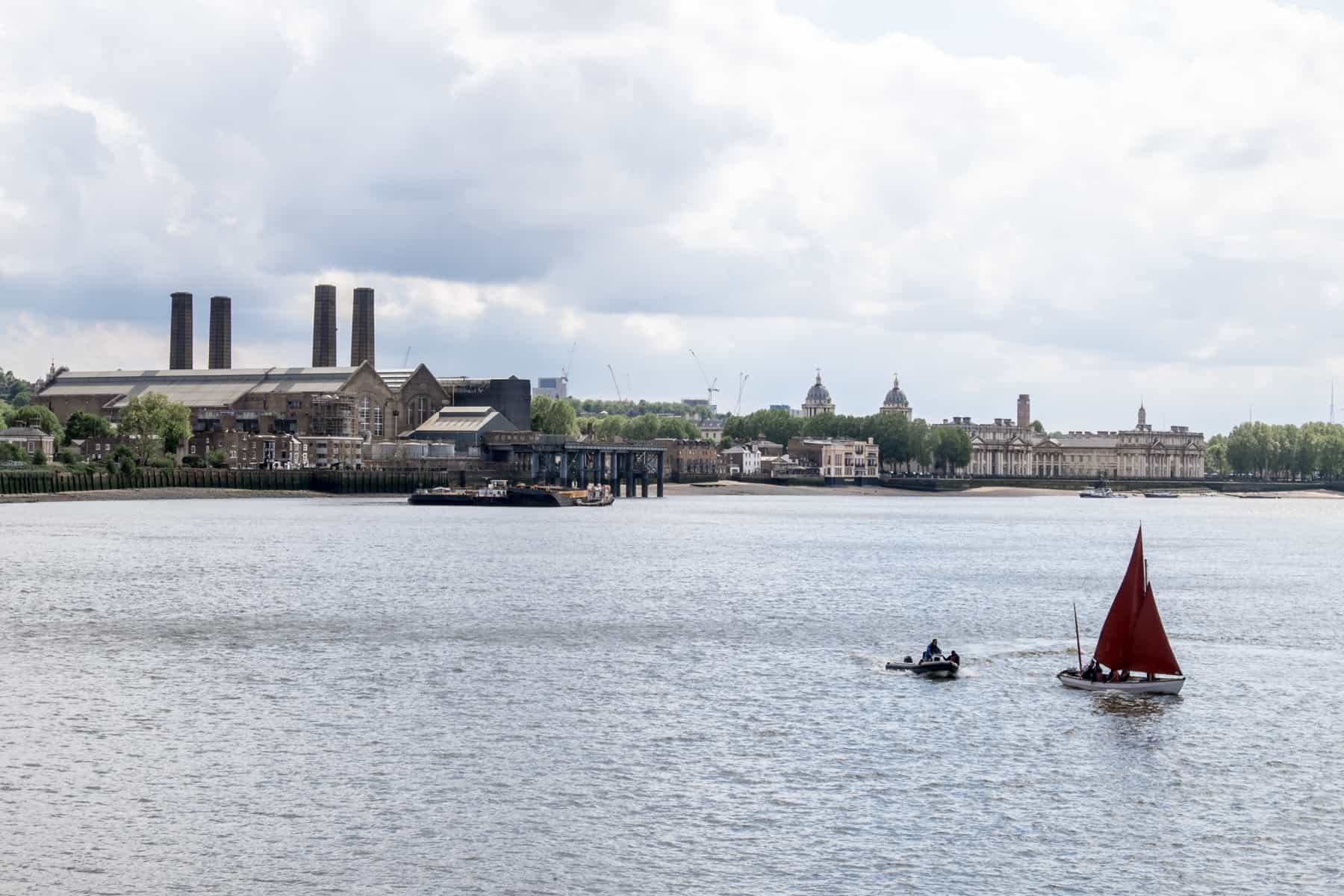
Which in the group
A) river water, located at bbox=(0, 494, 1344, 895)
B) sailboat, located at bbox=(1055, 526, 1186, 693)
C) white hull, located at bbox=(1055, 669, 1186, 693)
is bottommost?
river water, located at bbox=(0, 494, 1344, 895)

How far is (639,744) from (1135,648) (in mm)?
20255

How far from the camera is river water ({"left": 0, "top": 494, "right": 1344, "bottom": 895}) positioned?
36.4 metres

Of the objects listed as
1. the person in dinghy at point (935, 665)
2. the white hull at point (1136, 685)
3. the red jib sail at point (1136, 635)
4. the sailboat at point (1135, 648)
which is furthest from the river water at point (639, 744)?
the red jib sail at point (1136, 635)

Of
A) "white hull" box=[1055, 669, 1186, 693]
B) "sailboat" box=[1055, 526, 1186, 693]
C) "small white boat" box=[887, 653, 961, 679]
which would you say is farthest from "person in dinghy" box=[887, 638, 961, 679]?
"white hull" box=[1055, 669, 1186, 693]

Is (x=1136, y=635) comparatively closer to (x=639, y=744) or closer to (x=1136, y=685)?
(x=1136, y=685)

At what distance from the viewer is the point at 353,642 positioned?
69.7 meters

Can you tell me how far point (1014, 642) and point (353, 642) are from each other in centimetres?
2983

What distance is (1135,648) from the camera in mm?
57625

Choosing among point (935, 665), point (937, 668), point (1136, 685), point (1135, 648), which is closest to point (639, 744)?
point (935, 665)

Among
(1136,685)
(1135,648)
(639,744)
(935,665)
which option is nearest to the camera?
(639,744)

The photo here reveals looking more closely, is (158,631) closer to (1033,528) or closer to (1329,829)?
(1329,829)

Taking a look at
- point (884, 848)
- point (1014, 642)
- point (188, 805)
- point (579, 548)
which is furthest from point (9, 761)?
point (579, 548)

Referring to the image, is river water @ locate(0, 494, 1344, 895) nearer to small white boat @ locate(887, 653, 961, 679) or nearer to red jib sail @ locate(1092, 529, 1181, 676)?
small white boat @ locate(887, 653, 961, 679)

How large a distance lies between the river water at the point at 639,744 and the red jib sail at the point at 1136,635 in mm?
1687
